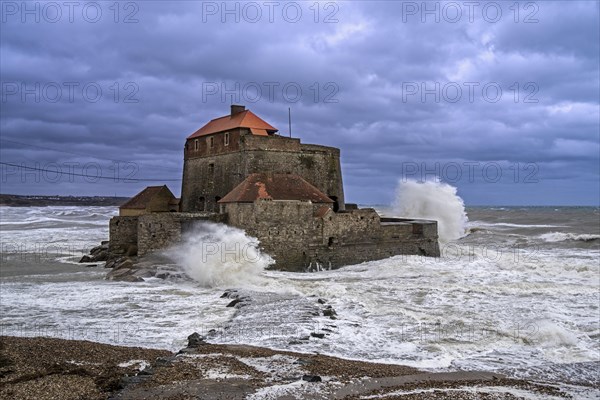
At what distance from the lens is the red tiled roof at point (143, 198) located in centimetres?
2631

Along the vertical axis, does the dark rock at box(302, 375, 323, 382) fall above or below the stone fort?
below

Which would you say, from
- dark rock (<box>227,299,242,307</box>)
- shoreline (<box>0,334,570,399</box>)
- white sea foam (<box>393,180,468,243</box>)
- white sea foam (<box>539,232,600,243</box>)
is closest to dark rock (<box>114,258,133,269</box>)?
dark rock (<box>227,299,242,307</box>)

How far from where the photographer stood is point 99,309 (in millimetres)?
12867

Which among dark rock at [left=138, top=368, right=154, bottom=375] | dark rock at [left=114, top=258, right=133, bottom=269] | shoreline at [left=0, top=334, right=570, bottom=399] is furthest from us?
dark rock at [left=114, top=258, right=133, bottom=269]

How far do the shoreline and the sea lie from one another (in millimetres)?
620

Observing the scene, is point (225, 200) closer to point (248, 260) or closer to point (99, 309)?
point (248, 260)

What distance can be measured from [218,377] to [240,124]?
62.9ft

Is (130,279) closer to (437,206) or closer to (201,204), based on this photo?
(201,204)

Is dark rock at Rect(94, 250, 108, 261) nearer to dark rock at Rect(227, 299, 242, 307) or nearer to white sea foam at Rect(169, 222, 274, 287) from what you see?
white sea foam at Rect(169, 222, 274, 287)

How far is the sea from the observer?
9.52 metres

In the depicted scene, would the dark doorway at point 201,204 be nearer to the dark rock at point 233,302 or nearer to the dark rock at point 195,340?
the dark rock at point 233,302

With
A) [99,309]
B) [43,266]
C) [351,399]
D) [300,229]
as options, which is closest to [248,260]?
[300,229]

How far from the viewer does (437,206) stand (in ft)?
115

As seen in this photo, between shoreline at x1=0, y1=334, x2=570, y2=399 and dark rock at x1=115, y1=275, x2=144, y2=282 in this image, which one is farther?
dark rock at x1=115, y1=275, x2=144, y2=282
